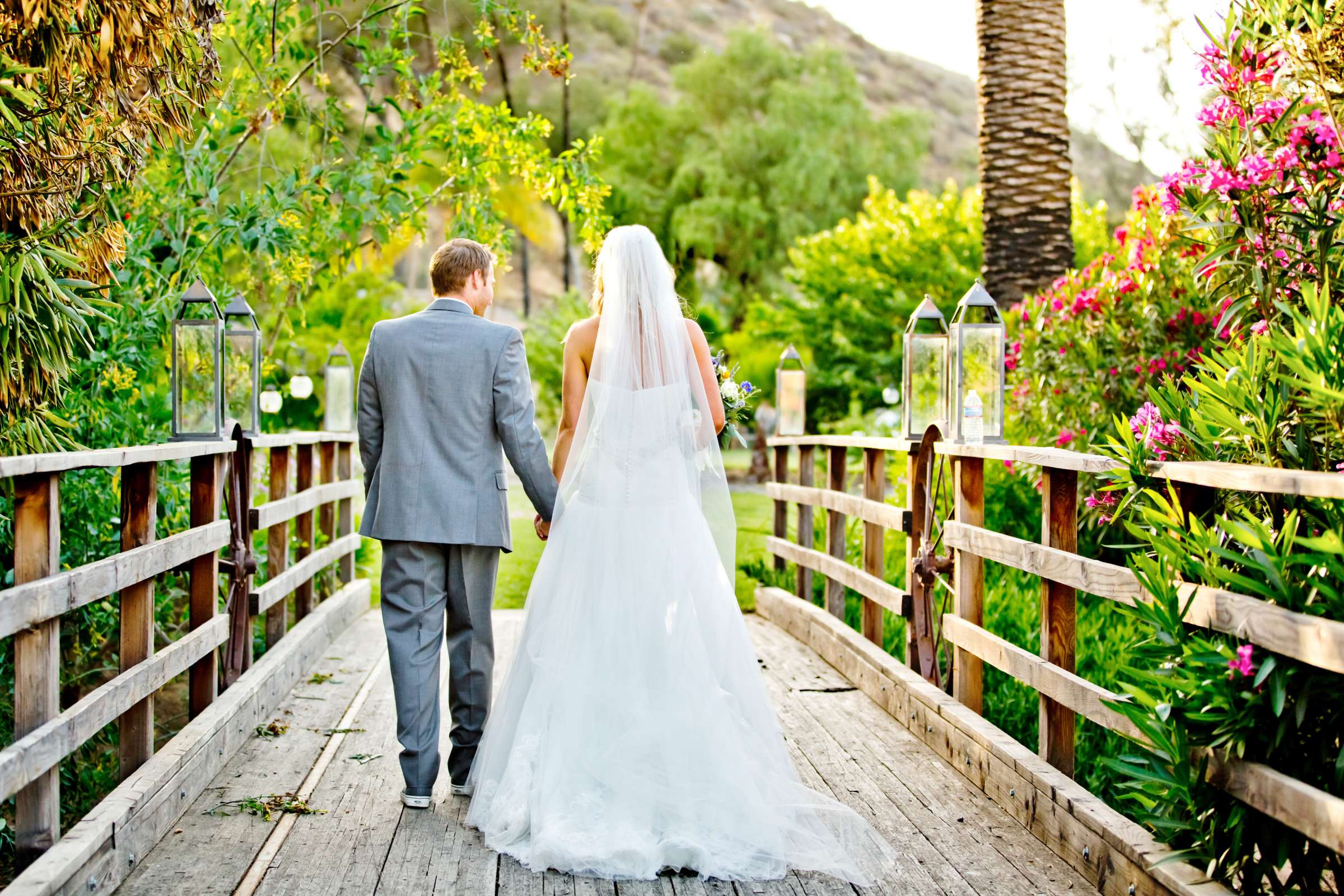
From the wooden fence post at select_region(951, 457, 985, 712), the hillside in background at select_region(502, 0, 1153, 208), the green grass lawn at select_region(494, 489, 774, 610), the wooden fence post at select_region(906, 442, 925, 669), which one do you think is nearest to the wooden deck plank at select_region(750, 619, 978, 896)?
the wooden fence post at select_region(906, 442, 925, 669)

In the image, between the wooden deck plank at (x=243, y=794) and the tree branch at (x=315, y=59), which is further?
the tree branch at (x=315, y=59)

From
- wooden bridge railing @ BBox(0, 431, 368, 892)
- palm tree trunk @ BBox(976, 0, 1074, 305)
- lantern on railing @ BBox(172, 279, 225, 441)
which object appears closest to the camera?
wooden bridge railing @ BBox(0, 431, 368, 892)

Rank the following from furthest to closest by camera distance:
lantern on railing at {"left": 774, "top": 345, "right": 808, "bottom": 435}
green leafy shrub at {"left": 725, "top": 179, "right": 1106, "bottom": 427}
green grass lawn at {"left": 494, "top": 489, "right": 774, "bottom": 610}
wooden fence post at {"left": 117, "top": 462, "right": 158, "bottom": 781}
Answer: green leafy shrub at {"left": 725, "top": 179, "right": 1106, "bottom": 427} < green grass lawn at {"left": 494, "top": 489, "right": 774, "bottom": 610} < lantern on railing at {"left": 774, "top": 345, "right": 808, "bottom": 435} < wooden fence post at {"left": 117, "top": 462, "right": 158, "bottom": 781}

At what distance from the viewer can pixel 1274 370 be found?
324cm

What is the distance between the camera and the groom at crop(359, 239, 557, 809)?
14.1ft

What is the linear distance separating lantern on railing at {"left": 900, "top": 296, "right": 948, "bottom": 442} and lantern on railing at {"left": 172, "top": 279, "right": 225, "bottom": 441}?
10.2ft

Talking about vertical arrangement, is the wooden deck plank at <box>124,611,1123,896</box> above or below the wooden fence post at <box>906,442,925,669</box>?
below

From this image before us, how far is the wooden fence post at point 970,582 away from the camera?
5195 millimetres

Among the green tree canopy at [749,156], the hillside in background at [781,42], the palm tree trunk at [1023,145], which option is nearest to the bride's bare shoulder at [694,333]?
the palm tree trunk at [1023,145]

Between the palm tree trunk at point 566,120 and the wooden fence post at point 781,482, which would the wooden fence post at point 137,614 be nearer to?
the wooden fence post at point 781,482

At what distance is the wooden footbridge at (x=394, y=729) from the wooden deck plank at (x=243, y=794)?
0.01 m

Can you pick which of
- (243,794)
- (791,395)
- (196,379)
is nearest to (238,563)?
(196,379)

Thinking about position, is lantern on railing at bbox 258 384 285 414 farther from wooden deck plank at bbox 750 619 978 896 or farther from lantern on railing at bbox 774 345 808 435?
wooden deck plank at bbox 750 619 978 896

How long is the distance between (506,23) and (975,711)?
190 inches
